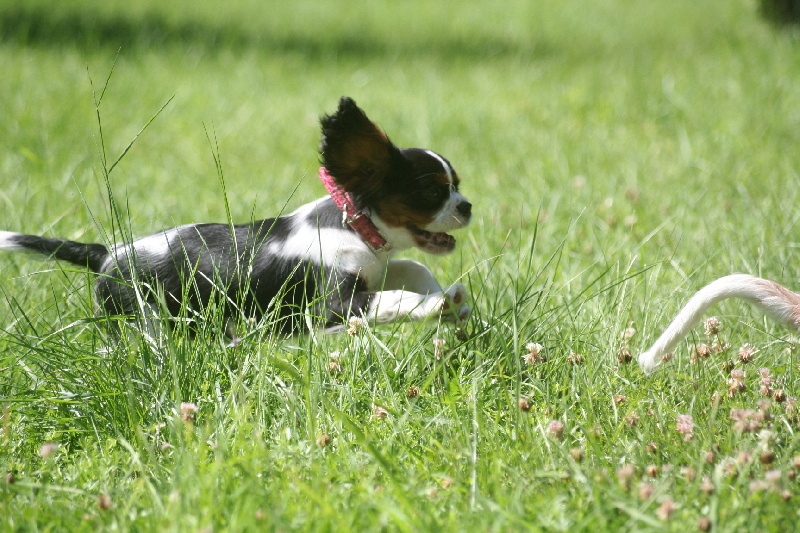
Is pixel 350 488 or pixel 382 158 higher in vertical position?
pixel 382 158

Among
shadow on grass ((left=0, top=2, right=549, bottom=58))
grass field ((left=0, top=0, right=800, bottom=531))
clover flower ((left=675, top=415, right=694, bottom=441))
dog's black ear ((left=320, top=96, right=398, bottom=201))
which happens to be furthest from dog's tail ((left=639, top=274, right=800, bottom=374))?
shadow on grass ((left=0, top=2, right=549, bottom=58))

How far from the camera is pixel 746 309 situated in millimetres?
3217

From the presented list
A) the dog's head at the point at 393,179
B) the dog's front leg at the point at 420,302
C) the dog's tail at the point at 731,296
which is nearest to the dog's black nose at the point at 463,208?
the dog's head at the point at 393,179

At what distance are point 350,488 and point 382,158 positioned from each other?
127 centimetres

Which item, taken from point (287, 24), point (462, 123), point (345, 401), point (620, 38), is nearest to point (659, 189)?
point (462, 123)

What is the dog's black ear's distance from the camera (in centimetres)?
294

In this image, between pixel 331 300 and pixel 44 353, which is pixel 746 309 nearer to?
pixel 331 300

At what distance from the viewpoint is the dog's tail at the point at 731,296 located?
8.02 ft

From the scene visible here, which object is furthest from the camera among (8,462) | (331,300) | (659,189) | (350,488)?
(659,189)

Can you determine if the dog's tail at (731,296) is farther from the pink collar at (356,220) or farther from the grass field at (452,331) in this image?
the pink collar at (356,220)

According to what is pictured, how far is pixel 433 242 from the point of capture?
3150mm

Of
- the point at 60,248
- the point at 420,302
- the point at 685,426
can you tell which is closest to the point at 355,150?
the point at 420,302

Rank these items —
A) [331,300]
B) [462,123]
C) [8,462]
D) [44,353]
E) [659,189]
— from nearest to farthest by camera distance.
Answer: [8,462] < [44,353] < [331,300] < [659,189] < [462,123]

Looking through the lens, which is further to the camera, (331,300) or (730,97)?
(730,97)
